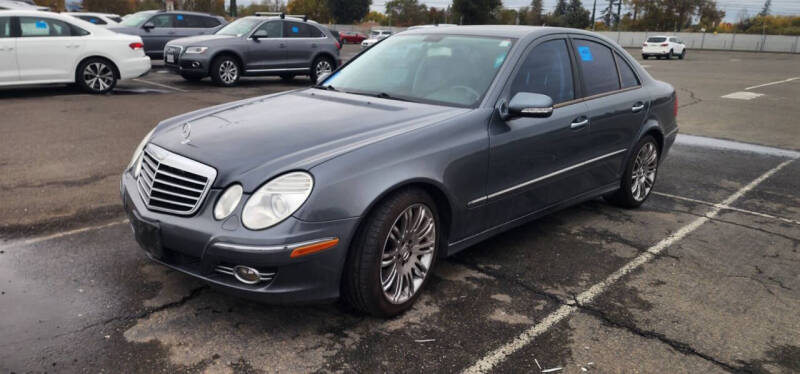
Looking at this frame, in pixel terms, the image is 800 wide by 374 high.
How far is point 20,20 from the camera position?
10523 mm

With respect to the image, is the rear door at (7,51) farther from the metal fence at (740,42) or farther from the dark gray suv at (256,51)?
the metal fence at (740,42)

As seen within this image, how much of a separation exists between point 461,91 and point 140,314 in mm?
2315

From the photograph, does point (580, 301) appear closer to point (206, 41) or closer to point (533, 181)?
point (533, 181)

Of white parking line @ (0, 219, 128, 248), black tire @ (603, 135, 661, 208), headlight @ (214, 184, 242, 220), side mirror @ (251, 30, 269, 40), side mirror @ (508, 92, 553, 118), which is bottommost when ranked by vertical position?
white parking line @ (0, 219, 128, 248)

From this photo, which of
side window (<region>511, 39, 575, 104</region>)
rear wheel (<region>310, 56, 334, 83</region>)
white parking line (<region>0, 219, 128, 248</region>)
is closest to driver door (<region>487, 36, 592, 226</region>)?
side window (<region>511, 39, 575, 104</region>)

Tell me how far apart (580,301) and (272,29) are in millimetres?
12272

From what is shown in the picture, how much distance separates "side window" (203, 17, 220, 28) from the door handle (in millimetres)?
15475

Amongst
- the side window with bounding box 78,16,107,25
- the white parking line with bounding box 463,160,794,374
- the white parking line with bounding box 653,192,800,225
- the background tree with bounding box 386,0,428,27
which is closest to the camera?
the white parking line with bounding box 463,160,794,374

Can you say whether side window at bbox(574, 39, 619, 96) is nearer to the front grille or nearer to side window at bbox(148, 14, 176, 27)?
the front grille

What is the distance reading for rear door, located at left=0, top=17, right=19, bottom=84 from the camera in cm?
1038

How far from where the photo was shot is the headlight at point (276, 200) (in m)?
2.82

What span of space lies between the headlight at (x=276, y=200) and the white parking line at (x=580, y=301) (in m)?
1.13

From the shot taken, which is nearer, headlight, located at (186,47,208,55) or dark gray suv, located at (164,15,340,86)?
headlight, located at (186,47,208,55)

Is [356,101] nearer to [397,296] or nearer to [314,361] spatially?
[397,296]
